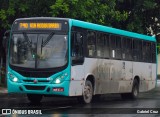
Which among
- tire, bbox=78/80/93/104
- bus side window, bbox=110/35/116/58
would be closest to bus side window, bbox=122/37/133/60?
bus side window, bbox=110/35/116/58

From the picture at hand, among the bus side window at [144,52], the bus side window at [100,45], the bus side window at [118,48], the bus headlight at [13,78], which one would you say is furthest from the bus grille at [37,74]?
the bus side window at [144,52]

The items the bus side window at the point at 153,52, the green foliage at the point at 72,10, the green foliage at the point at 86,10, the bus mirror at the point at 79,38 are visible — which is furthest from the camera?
the green foliage at the point at 72,10

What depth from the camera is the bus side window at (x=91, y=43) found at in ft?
59.0

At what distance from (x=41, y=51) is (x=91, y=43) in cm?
255

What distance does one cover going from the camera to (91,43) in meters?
18.2

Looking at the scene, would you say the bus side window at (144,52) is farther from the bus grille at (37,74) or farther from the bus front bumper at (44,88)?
the bus grille at (37,74)

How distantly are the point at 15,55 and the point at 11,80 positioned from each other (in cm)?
88

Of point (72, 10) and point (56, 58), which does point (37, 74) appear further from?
point (72, 10)

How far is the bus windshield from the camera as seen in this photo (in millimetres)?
16312

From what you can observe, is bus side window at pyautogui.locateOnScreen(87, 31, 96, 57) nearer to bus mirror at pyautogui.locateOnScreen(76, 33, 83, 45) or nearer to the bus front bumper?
bus mirror at pyautogui.locateOnScreen(76, 33, 83, 45)

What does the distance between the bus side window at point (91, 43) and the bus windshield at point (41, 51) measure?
1684 mm

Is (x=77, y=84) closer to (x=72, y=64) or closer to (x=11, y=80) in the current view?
(x=72, y=64)

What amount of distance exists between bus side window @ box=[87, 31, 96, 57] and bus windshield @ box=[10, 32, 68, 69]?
5.52 ft

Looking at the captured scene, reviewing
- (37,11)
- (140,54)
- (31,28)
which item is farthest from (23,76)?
(37,11)
